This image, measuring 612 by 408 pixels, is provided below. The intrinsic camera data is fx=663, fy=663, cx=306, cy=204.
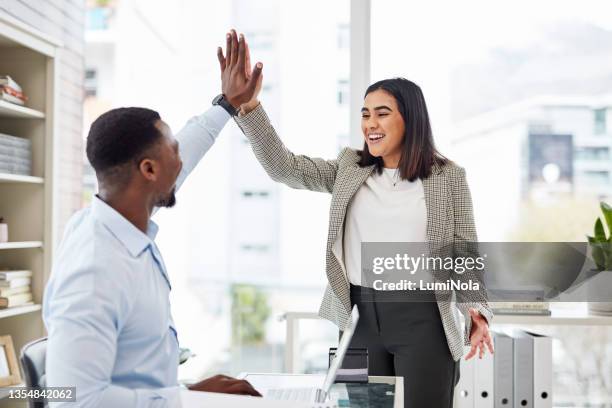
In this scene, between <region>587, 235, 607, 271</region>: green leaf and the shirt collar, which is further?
<region>587, 235, 607, 271</region>: green leaf

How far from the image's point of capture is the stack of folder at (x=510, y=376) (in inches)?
99.9

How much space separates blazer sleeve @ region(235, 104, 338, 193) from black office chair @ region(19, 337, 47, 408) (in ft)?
3.00

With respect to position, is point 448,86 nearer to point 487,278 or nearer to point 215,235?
point 487,278

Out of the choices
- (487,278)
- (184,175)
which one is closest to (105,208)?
(184,175)

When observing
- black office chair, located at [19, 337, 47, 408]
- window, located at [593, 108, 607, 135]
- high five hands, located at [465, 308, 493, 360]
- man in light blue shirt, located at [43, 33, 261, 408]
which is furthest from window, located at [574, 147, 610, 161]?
black office chair, located at [19, 337, 47, 408]

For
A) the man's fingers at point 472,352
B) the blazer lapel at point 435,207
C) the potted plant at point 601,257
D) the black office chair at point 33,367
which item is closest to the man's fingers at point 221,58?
the blazer lapel at point 435,207

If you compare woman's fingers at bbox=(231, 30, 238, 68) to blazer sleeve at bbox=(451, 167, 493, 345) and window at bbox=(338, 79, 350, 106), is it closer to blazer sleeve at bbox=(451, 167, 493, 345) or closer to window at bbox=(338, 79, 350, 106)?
blazer sleeve at bbox=(451, 167, 493, 345)

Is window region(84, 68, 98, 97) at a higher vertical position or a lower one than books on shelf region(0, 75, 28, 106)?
higher

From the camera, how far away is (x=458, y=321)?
6.29 ft

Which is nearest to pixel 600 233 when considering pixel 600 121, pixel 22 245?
pixel 600 121

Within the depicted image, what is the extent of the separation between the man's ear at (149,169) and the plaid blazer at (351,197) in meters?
0.84

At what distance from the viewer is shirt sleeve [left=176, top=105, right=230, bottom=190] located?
168 cm

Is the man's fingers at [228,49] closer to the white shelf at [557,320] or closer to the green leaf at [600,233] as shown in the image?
the white shelf at [557,320]

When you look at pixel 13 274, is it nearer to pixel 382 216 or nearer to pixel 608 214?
pixel 382 216
